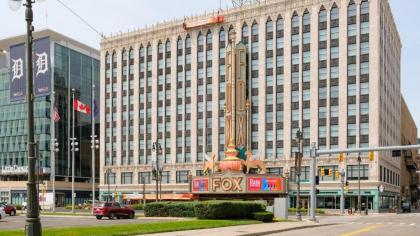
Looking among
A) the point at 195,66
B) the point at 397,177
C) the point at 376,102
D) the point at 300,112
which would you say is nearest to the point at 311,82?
the point at 300,112

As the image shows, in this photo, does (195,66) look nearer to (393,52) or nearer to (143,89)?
(143,89)

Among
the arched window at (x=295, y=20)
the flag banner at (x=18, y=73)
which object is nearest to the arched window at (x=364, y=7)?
the arched window at (x=295, y=20)

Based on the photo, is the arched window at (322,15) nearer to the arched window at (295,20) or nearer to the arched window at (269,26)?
the arched window at (295,20)

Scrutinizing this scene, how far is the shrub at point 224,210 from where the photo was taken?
39.2m

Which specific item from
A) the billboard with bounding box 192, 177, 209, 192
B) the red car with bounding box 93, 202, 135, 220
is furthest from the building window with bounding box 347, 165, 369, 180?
the red car with bounding box 93, 202, 135, 220

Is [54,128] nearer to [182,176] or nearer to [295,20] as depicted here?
[182,176]

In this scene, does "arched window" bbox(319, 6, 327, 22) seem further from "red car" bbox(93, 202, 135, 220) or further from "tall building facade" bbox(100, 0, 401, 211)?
"red car" bbox(93, 202, 135, 220)

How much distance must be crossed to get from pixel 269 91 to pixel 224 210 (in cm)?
5793

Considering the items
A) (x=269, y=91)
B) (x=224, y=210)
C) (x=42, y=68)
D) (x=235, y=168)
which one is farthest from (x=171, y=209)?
(x=269, y=91)

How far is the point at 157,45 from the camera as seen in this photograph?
10900cm

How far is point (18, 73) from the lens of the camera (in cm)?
1745

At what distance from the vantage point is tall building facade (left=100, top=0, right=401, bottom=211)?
87.4m

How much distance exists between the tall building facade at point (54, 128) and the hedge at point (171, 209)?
68857 millimetres

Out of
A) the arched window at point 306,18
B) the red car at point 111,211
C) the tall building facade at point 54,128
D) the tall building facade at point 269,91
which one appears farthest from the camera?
the tall building facade at point 54,128
